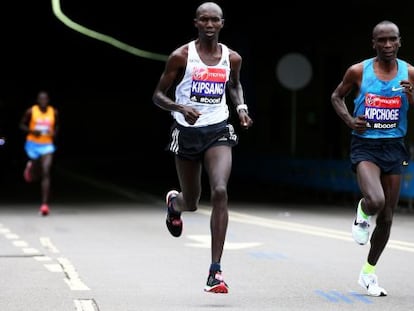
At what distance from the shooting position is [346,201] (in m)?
24.2

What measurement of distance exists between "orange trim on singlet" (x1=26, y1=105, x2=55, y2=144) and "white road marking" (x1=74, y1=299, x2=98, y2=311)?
35.5ft

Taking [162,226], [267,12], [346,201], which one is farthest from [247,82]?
[162,226]

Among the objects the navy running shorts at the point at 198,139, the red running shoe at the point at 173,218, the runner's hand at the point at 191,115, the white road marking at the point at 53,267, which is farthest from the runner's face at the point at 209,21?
the white road marking at the point at 53,267

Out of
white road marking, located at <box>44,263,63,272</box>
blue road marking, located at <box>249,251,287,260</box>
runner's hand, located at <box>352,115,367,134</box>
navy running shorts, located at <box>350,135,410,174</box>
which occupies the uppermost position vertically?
runner's hand, located at <box>352,115,367,134</box>

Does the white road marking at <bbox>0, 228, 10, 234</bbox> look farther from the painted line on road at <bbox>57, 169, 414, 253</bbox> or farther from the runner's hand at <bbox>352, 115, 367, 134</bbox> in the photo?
the runner's hand at <bbox>352, 115, 367, 134</bbox>

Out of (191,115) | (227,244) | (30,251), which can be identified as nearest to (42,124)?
(227,244)

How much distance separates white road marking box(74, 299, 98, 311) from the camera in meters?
8.53

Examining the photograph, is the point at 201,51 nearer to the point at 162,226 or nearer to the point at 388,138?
the point at 388,138

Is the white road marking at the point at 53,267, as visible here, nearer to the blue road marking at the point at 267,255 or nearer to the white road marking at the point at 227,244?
the blue road marking at the point at 267,255

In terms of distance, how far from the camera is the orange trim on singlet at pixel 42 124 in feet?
64.4

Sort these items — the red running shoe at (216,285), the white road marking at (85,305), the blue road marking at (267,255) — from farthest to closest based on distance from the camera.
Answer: the blue road marking at (267,255)
the red running shoe at (216,285)
the white road marking at (85,305)

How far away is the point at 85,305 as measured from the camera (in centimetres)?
873

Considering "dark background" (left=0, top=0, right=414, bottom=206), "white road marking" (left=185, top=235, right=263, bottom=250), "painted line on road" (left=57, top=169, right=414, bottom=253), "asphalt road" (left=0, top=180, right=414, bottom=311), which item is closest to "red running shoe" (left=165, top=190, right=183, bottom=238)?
"asphalt road" (left=0, top=180, right=414, bottom=311)

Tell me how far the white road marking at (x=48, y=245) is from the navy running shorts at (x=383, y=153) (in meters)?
4.74
